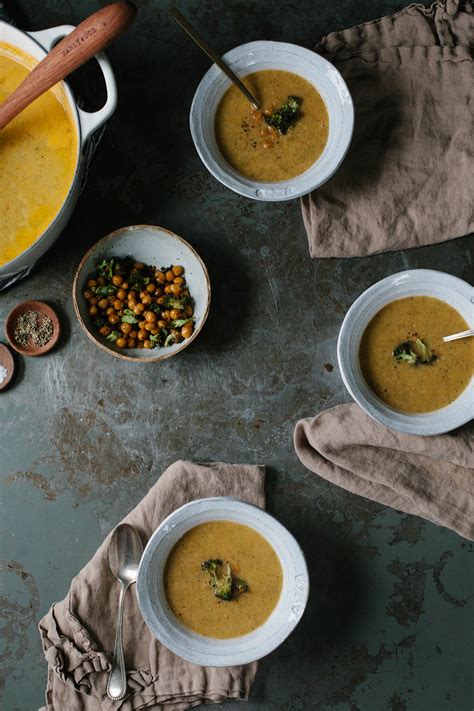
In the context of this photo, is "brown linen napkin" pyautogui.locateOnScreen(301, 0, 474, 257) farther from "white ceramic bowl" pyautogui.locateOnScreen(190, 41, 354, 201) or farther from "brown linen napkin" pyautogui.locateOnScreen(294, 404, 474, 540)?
"brown linen napkin" pyautogui.locateOnScreen(294, 404, 474, 540)

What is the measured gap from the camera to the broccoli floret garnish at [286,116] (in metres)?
2.44

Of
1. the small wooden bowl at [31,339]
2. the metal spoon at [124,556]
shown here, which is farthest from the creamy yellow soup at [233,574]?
the small wooden bowl at [31,339]

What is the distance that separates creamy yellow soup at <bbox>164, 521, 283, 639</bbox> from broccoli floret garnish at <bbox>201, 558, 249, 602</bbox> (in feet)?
0.04

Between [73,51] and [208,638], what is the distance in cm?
190

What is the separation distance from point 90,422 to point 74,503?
30 centimetres

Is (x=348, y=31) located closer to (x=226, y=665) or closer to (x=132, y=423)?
(x=132, y=423)

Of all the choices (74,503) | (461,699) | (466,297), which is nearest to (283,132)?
(466,297)

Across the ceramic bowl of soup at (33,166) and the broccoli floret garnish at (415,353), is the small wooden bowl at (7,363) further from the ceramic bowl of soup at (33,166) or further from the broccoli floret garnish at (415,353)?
the broccoli floret garnish at (415,353)

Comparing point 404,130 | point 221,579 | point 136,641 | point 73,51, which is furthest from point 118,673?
point 404,130

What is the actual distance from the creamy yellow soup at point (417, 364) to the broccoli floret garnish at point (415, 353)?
11mm

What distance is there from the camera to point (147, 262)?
263cm

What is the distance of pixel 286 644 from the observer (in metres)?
2.60

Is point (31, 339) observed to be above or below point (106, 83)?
below

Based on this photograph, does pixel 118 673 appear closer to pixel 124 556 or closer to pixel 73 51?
pixel 124 556
